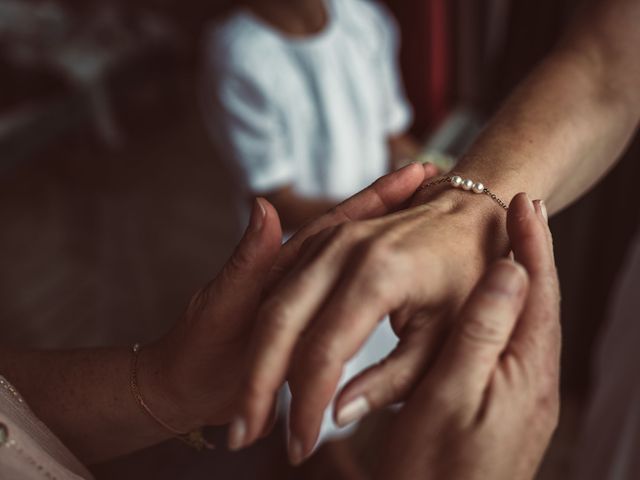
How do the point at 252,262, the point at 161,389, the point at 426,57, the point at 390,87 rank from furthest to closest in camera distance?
the point at 426,57
the point at 390,87
the point at 161,389
the point at 252,262

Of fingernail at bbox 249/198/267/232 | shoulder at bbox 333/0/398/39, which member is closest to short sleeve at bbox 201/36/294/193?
shoulder at bbox 333/0/398/39

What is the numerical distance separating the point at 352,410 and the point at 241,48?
110 cm

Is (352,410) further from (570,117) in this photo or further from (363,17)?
(363,17)

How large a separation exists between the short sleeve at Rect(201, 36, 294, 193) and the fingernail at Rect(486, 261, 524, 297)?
985 mm

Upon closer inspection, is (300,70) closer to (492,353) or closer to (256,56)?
(256,56)

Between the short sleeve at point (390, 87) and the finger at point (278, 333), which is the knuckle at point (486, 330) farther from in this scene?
the short sleeve at point (390, 87)

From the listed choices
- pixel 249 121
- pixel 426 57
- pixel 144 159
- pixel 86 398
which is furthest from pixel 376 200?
pixel 144 159

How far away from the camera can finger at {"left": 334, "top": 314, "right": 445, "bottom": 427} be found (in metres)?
0.55

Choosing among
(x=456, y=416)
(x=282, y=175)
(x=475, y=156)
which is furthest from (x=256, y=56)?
(x=456, y=416)

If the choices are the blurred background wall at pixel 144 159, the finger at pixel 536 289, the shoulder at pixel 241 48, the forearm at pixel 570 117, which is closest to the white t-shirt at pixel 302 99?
the shoulder at pixel 241 48

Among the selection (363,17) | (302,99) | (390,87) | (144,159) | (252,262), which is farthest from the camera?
(144,159)

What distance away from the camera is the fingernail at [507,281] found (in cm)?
54

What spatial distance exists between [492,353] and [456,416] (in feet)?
0.22

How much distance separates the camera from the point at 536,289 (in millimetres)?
575
